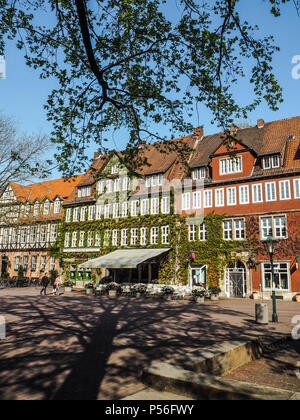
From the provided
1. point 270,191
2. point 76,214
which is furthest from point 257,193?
point 76,214

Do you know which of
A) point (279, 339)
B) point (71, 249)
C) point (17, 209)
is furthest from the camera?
point (71, 249)

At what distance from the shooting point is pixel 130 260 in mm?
27719

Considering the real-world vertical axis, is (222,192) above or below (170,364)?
above

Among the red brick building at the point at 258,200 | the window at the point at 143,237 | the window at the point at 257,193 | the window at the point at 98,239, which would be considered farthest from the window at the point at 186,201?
the window at the point at 98,239

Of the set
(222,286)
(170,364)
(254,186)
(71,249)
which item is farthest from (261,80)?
(71,249)

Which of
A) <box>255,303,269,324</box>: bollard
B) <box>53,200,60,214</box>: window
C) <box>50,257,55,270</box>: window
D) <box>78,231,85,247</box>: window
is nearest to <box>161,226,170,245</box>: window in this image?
<box>78,231,85,247</box>: window

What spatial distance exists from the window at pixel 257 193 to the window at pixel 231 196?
1.70m

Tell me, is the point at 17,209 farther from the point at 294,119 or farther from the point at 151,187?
the point at 294,119

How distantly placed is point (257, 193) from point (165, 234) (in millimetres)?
9747

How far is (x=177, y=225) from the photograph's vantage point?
1216 inches

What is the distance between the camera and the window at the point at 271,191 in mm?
25906

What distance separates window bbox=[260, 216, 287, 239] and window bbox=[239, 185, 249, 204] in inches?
84.7

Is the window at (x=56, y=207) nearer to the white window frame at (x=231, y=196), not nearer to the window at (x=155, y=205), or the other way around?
the window at (x=155, y=205)
